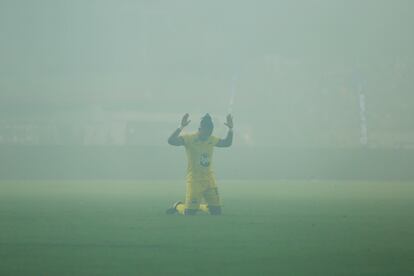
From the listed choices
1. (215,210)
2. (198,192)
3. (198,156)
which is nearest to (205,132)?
(198,156)

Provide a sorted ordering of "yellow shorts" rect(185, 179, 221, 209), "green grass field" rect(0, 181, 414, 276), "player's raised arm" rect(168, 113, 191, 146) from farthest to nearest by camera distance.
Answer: "yellow shorts" rect(185, 179, 221, 209) → "player's raised arm" rect(168, 113, 191, 146) → "green grass field" rect(0, 181, 414, 276)

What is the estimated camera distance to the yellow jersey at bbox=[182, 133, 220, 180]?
15.6 m

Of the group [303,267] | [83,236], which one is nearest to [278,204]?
[83,236]

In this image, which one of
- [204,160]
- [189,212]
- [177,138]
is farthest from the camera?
[204,160]

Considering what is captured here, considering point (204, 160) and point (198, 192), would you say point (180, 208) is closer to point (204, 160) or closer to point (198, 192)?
point (198, 192)

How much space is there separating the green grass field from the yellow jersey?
0.76m

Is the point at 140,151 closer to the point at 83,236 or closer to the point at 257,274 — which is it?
the point at 83,236

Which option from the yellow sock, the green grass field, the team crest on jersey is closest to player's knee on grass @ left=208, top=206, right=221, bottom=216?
the green grass field

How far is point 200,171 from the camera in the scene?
51.1 ft

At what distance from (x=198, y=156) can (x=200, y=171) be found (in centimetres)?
27

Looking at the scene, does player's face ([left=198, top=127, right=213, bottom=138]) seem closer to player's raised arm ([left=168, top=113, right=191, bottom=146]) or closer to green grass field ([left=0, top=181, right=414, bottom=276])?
player's raised arm ([left=168, top=113, right=191, bottom=146])

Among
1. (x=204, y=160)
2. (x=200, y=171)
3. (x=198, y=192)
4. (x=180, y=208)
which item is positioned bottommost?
(x=180, y=208)

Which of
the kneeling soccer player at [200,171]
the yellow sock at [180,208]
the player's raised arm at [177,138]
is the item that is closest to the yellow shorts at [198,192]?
the kneeling soccer player at [200,171]

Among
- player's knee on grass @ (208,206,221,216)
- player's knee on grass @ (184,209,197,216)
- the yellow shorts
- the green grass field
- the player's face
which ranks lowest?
the green grass field
